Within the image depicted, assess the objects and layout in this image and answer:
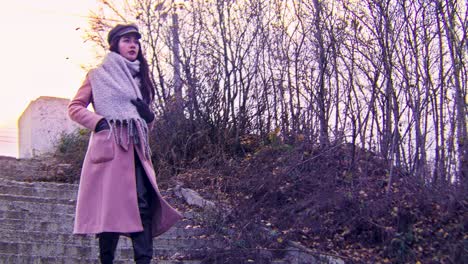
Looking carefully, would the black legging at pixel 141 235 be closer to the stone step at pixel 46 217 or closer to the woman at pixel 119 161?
the woman at pixel 119 161

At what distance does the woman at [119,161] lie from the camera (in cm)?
436

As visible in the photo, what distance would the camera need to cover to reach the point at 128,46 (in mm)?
4715

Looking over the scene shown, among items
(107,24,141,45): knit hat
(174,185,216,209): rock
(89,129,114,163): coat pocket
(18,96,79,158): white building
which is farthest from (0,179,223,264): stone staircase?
(18,96,79,158): white building

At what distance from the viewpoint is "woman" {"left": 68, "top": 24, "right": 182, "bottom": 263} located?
4355 mm

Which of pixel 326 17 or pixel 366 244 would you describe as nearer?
pixel 366 244

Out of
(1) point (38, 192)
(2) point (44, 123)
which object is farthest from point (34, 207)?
(2) point (44, 123)

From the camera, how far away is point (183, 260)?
5.88 metres

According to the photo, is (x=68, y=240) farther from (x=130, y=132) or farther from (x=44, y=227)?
(x=130, y=132)

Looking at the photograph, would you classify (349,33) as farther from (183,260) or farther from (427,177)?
(183,260)

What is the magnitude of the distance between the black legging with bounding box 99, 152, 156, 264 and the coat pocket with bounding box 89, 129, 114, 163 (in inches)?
8.0

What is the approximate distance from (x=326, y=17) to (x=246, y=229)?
10.1ft

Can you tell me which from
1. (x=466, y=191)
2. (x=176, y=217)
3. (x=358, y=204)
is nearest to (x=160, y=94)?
(x=358, y=204)

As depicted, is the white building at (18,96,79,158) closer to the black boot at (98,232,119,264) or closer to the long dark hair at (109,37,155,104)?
the long dark hair at (109,37,155,104)

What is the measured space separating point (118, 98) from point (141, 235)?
890 mm
